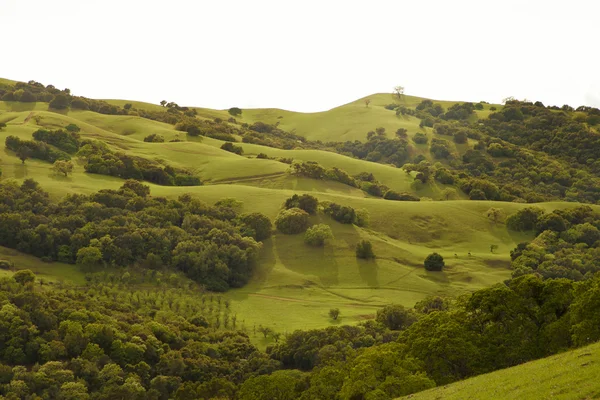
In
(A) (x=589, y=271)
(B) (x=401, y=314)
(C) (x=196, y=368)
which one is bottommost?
(C) (x=196, y=368)

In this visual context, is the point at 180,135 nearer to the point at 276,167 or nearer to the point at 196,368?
the point at 276,167

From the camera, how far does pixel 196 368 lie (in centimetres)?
6588

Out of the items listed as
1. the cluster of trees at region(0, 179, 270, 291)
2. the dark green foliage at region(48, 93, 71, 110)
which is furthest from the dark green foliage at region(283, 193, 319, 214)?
the dark green foliage at region(48, 93, 71, 110)

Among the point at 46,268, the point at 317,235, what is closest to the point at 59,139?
the point at 46,268

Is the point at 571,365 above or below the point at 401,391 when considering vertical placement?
above

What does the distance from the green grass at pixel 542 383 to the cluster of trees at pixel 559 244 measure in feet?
225

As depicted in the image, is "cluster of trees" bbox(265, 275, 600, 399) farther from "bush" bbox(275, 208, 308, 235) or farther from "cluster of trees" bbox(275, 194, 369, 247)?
"bush" bbox(275, 208, 308, 235)

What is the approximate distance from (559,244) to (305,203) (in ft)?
151

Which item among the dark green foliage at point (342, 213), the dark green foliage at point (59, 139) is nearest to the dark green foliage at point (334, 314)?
the dark green foliage at point (342, 213)

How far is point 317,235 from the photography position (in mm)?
105500

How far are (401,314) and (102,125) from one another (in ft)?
410

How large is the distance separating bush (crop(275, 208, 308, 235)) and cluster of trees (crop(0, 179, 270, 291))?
3.46 meters

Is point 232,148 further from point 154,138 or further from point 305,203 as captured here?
point 305,203

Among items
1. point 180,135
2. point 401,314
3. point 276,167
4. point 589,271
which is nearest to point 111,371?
point 401,314
